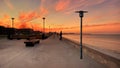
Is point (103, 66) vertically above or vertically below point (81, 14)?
below

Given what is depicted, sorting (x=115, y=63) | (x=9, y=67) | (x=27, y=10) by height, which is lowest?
(x=9, y=67)

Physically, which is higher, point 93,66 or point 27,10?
point 27,10

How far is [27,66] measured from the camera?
7238mm

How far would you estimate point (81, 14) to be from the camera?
923 cm

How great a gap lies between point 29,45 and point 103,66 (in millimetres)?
11550

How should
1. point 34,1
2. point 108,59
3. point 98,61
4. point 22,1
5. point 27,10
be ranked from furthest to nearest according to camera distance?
1. point 27,10
2. point 34,1
3. point 22,1
4. point 98,61
5. point 108,59

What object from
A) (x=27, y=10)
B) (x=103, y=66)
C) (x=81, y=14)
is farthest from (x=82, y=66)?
(x=27, y=10)

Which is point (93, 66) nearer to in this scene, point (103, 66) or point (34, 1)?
point (103, 66)

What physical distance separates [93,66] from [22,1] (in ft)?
53.4

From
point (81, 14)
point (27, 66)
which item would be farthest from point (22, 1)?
point (27, 66)

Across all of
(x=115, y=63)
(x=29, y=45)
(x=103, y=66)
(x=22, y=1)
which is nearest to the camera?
(x=115, y=63)

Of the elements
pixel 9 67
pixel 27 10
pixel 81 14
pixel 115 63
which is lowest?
pixel 9 67

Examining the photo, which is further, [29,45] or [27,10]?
[27,10]

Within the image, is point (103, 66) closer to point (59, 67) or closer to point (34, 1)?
point (59, 67)
